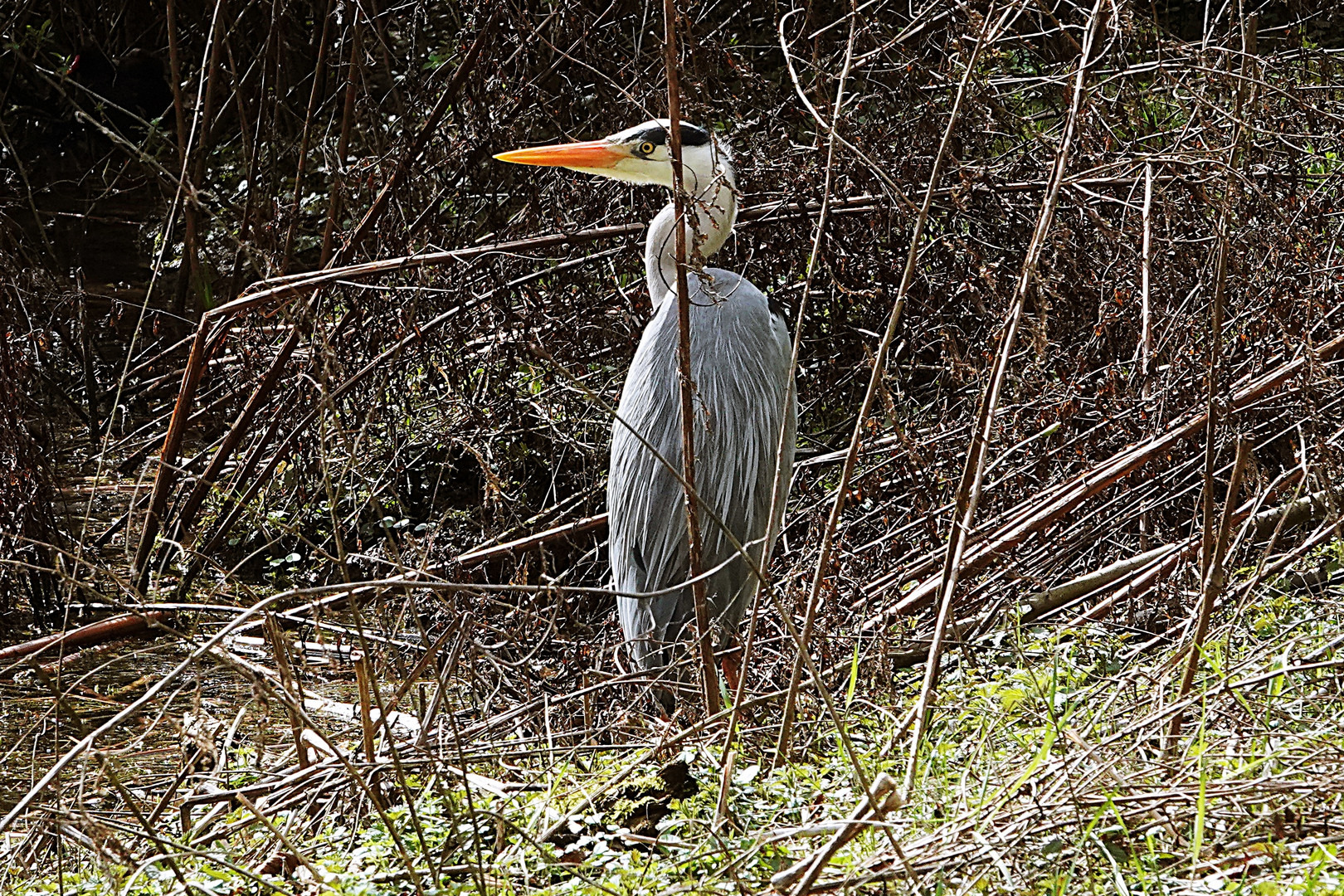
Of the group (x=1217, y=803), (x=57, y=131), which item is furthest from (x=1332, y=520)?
(x=57, y=131)

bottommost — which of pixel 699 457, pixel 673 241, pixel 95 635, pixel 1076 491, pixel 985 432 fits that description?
pixel 1076 491

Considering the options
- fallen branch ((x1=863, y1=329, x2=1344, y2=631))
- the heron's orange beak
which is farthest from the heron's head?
fallen branch ((x1=863, y1=329, x2=1344, y2=631))

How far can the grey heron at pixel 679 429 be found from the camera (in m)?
3.76

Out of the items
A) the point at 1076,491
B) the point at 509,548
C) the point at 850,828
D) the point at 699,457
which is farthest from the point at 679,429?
the point at 850,828

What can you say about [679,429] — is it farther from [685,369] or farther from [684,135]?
[685,369]

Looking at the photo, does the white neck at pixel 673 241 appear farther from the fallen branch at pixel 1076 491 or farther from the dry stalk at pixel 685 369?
the dry stalk at pixel 685 369

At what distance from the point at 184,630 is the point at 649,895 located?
2.57 m

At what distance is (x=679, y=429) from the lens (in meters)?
3.78

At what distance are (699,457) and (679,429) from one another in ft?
0.34

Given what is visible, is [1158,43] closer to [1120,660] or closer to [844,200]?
[844,200]

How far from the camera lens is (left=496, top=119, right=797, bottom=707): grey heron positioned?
3.76m

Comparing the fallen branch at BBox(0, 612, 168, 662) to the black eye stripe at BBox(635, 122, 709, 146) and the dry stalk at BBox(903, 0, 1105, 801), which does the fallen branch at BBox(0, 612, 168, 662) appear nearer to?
the black eye stripe at BBox(635, 122, 709, 146)

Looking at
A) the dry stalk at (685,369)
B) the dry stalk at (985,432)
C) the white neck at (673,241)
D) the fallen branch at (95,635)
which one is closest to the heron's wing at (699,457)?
the white neck at (673,241)

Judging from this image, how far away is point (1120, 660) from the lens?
11.0 ft
